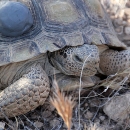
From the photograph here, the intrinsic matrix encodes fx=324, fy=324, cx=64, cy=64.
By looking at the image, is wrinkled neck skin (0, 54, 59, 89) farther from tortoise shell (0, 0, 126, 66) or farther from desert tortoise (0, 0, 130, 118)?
tortoise shell (0, 0, 126, 66)

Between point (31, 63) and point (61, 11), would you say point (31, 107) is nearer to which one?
point (31, 63)

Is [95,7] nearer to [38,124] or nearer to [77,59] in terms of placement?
[77,59]

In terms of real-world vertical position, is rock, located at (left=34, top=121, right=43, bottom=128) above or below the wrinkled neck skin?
below

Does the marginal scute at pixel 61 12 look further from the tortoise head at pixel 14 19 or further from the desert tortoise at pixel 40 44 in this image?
the tortoise head at pixel 14 19

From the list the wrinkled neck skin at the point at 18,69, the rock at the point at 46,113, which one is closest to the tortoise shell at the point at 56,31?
the wrinkled neck skin at the point at 18,69

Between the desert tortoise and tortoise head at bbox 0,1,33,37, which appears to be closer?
the desert tortoise

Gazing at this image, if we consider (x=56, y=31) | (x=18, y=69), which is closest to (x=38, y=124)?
(x=18, y=69)

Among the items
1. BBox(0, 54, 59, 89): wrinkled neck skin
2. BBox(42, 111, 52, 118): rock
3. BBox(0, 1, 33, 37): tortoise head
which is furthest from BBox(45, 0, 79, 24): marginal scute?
BBox(42, 111, 52, 118): rock

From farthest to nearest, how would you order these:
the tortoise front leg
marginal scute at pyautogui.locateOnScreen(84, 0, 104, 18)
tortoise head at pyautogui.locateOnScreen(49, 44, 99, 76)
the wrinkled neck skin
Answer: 1. marginal scute at pyautogui.locateOnScreen(84, 0, 104, 18)
2. the wrinkled neck skin
3. tortoise head at pyautogui.locateOnScreen(49, 44, 99, 76)
4. the tortoise front leg
